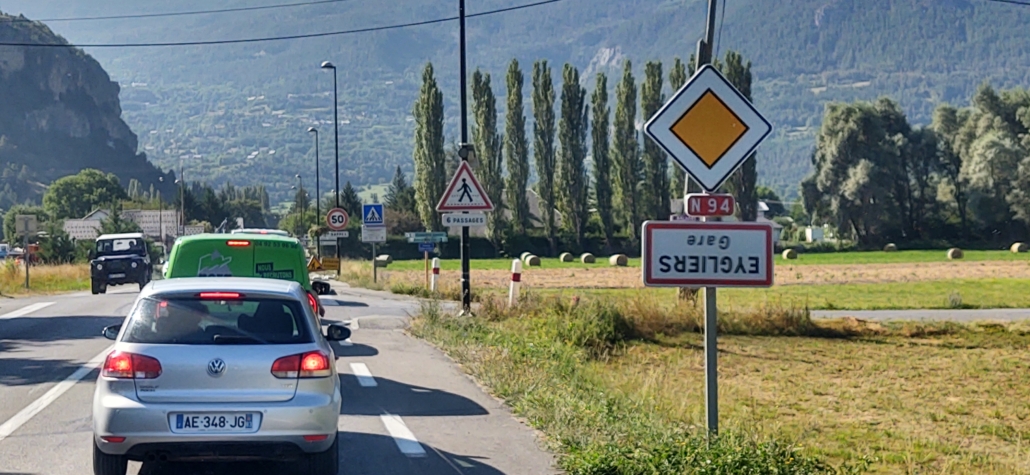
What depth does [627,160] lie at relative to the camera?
91.2 metres

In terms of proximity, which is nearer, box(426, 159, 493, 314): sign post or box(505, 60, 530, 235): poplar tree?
box(426, 159, 493, 314): sign post

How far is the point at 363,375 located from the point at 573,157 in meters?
77.7

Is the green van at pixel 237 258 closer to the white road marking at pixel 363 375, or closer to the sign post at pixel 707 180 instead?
the white road marking at pixel 363 375

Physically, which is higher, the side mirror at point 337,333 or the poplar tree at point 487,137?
the poplar tree at point 487,137

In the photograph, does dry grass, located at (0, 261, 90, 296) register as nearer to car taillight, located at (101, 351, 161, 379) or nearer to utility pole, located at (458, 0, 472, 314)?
utility pole, located at (458, 0, 472, 314)

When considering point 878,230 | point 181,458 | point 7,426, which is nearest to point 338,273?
point 7,426

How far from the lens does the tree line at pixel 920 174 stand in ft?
286

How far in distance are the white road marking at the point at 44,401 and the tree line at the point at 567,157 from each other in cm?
7225

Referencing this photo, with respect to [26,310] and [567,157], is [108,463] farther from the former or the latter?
[567,157]

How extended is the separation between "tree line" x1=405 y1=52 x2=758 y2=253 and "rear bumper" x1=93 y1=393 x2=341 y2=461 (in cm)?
7925

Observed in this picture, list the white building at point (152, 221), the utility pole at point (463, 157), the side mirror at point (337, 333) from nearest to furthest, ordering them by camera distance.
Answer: the side mirror at point (337, 333) → the utility pole at point (463, 157) → the white building at point (152, 221)

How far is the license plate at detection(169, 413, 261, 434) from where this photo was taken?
7.64 meters

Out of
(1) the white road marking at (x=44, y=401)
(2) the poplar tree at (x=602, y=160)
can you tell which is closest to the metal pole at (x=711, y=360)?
(1) the white road marking at (x=44, y=401)

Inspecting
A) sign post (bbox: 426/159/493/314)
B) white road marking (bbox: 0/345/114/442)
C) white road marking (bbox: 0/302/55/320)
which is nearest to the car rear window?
white road marking (bbox: 0/345/114/442)
